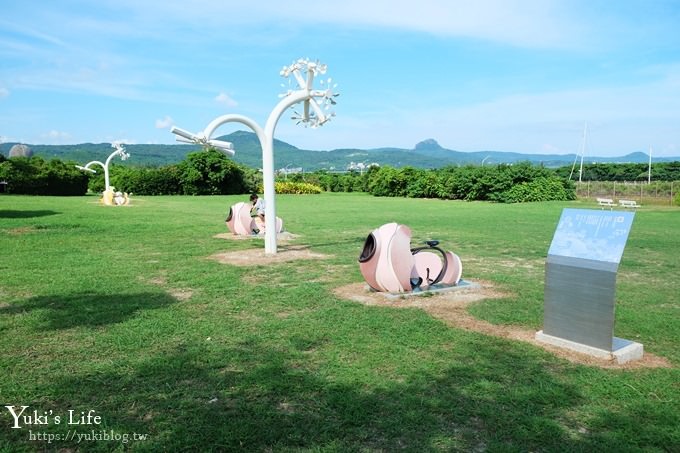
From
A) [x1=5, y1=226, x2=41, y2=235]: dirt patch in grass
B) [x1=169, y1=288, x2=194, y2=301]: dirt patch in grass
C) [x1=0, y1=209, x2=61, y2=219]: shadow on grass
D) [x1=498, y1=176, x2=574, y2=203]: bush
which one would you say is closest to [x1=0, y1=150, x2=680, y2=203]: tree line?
[x1=498, y1=176, x2=574, y2=203]: bush

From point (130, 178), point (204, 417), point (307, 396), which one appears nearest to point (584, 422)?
point (307, 396)

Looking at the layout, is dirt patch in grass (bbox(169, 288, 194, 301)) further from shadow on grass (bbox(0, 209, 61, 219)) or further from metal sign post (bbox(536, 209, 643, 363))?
shadow on grass (bbox(0, 209, 61, 219))

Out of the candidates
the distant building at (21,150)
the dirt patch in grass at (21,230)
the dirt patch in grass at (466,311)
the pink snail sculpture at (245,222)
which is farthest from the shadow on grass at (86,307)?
the distant building at (21,150)

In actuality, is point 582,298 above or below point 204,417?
above

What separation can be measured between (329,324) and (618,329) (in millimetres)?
3394

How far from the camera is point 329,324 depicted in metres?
6.22

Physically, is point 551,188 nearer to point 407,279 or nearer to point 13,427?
point 407,279

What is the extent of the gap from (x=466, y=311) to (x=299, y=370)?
297cm

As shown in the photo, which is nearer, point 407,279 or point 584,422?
point 584,422

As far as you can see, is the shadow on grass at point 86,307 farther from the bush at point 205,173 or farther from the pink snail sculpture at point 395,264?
the bush at point 205,173

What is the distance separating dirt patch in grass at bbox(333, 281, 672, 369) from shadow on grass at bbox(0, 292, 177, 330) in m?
Result: 2.76

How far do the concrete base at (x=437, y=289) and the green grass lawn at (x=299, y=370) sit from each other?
0.54 metres

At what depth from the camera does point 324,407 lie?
158 inches

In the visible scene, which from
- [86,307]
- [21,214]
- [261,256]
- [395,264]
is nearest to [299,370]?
[395,264]
